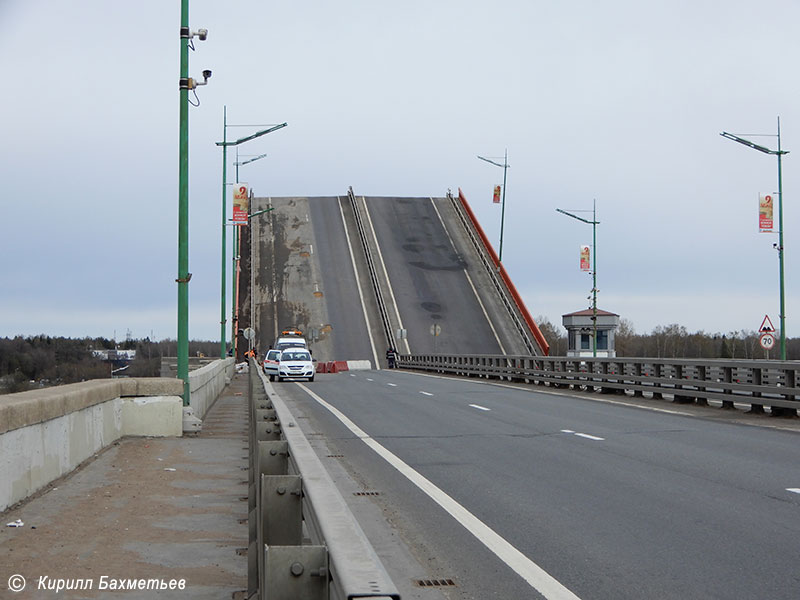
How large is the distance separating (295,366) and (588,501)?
3477 centimetres

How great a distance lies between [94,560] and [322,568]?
4.77 meters

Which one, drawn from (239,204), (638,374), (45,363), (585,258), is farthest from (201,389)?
(585,258)

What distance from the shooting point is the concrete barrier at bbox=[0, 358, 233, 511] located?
9.36 metres

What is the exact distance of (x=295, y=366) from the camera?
44.5 m

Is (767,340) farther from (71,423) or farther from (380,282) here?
(71,423)

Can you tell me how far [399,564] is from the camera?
7.76m

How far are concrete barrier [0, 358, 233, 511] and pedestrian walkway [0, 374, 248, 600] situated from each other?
0.76 ft

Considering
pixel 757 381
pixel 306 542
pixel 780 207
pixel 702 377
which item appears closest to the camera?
pixel 306 542

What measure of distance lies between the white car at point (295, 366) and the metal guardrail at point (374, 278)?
2378cm

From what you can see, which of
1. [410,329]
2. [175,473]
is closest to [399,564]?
[175,473]

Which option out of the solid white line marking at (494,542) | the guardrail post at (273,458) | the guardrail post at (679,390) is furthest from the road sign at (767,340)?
the guardrail post at (273,458)

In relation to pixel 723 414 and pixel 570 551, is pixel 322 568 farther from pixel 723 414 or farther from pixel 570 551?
pixel 723 414

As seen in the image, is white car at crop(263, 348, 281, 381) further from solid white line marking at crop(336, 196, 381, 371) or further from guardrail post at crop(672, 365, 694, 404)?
guardrail post at crop(672, 365, 694, 404)

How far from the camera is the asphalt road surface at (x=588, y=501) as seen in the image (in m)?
7.09
